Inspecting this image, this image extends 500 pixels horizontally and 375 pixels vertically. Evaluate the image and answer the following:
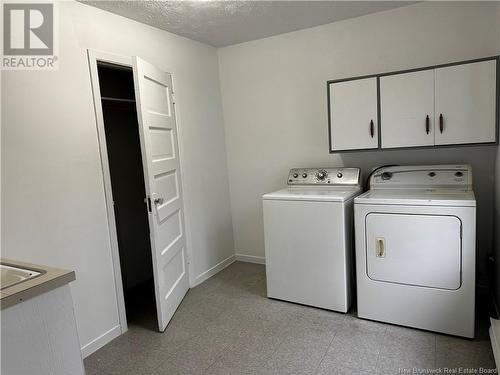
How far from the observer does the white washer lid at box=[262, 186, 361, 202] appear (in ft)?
8.37

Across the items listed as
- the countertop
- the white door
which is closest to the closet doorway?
the white door

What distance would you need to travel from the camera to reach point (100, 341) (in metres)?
2.38

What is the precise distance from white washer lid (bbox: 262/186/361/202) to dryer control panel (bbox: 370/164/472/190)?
0.22m

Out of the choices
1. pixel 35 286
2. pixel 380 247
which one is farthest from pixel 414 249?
pixel 35 286

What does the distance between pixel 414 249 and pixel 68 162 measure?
2.37 metres

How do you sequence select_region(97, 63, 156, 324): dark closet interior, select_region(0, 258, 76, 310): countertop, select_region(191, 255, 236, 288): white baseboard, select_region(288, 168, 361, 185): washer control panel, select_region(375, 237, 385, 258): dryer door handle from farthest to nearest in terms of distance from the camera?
1. select_region(191, 255, 236, 288): white baseboard
2. select_region(97, 63, 156, 324): dark closet interior
3. select_region(288, 168, 361, 185): washer control panel
4. select_region(375, 237, 385, 258): dryer door handle
5. select_region(0, 258, 76, 310): countertop

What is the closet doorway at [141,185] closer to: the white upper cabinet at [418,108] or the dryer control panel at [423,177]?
the white upper cabinet at [418,108]

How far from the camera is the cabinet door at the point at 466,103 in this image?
2.29 m

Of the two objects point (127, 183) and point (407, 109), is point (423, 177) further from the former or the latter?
point (127, 183)

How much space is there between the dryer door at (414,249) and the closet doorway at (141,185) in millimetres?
1545

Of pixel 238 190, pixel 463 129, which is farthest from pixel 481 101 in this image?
pixel 238 190

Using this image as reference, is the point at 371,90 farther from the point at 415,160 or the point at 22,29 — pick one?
the point at 22,29

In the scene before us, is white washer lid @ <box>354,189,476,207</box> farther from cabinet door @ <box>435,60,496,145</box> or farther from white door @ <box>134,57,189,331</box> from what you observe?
white door @ <box>134,57,189,331</box>

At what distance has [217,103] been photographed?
12.2 ft
